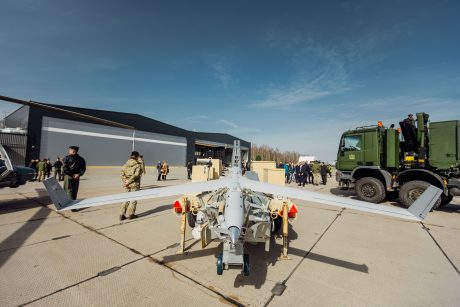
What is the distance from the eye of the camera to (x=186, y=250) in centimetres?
385

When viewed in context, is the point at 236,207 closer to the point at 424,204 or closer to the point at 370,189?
the point at 424,204

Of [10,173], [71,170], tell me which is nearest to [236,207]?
[71,170]

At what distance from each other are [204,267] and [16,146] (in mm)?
23872

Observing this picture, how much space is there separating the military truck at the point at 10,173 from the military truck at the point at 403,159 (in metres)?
11.8

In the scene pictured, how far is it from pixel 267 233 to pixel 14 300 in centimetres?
316

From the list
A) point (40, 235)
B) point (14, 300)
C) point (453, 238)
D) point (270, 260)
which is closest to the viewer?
point (14, 300)

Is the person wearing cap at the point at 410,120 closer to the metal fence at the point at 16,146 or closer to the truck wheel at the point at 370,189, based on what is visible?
the truck wheel at the point at 370,189

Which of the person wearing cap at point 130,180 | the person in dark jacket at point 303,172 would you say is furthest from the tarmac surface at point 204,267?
the person in dark jacket at point 303,172

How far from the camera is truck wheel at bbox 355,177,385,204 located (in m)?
8.23

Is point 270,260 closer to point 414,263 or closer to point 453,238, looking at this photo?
point 414,263

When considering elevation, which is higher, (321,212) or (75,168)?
(75,168)

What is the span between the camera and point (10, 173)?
19.3ft

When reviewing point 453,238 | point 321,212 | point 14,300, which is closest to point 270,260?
point 14,300

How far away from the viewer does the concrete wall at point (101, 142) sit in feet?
66.6
